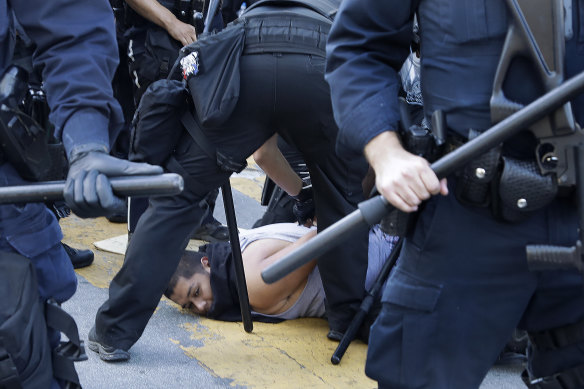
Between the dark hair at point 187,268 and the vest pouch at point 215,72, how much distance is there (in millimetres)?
1019

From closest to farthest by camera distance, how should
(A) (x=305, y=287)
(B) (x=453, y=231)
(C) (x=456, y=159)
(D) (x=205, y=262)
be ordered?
1. (C) (x=456, y=159)
2. (B) (x=453, y=231)
3. (A) (x=305, y=287)
4. (D) (x=205, y=262)

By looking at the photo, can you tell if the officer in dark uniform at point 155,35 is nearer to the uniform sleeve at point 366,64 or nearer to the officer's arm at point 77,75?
the officer's arm at point 77,75

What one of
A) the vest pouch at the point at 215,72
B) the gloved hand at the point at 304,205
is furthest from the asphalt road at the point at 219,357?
the vest pouch at the point at 215,72

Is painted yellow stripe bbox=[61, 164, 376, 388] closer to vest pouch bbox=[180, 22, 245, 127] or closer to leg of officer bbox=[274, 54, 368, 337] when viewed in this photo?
leg of officer bbox=[274, 54, 368, 337]

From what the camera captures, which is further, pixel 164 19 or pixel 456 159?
pixel 164 19

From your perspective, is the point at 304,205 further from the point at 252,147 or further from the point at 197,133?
the point at 197,133

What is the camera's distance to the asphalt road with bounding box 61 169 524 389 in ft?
10.7

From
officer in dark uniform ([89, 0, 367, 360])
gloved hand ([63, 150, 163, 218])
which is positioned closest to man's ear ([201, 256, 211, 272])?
officer in dark uniform ([89, 0, 367, 360])

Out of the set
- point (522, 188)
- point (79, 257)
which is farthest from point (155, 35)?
point (522, 188)

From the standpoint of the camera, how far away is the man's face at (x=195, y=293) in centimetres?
389

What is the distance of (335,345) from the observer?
3.69m

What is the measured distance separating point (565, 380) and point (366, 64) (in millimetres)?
892

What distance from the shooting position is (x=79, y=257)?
4.30 metres

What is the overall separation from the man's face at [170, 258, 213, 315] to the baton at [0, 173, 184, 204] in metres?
2.04
